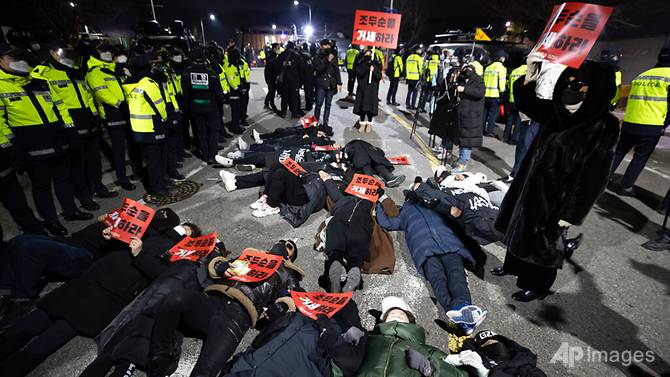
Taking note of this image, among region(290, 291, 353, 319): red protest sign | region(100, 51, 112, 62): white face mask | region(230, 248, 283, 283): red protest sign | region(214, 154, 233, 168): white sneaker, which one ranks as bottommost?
region(214, 154, 233, 168): white sneaker

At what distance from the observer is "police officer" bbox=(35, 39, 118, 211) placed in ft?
14.6

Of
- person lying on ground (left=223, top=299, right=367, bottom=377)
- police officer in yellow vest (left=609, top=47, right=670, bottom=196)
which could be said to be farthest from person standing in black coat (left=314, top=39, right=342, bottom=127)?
person lying on ground (left=223, top=299, right=367, bottom=377)

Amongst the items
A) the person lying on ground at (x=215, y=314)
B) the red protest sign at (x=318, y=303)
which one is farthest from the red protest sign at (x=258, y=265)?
the red protest sign at (x=318, y=303)

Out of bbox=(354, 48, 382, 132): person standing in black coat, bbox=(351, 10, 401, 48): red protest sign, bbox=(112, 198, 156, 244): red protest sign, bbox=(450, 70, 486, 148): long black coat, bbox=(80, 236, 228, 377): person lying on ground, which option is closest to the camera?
bbox=(80, 236, 228, 377): person lying on ground

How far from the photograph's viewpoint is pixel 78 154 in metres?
4.68

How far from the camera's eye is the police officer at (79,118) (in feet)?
14.6

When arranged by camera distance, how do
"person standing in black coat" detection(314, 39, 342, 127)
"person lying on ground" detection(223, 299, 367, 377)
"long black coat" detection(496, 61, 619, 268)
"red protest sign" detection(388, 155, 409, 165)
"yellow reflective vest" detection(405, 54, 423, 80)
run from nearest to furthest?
"long black coat" detection(496, 61, 619, 268), "person lying on ground" detection(223, 299, 367, 377), "red protest sign" detection(388, 155, 409, 165), "person standing in black coat" detection(314, 39, 342, 127), "yellow reflective vest" detection(405, 54, 423, 80)

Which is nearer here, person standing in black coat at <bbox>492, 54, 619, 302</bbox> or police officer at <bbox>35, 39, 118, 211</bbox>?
person standing in black coat at <bbox>492, 54, 619, 302</bbox>

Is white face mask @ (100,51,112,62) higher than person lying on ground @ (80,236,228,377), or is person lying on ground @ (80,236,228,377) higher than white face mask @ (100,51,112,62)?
white face mask @ (100,51,112,62)

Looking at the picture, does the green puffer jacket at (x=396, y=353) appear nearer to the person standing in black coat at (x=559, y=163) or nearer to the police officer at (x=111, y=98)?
the person standing in black coat at (x=559, y=163)

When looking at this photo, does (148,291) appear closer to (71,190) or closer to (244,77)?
(71,190)

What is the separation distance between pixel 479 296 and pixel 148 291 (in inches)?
131

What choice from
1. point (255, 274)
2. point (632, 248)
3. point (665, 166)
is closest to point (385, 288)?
point (255, 274)

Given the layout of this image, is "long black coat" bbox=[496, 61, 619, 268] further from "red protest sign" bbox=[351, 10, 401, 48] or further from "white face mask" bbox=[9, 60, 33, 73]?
"red protest sign" bbox=[351, 10, 401, 48]
